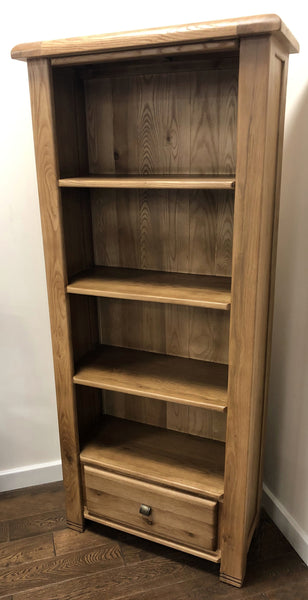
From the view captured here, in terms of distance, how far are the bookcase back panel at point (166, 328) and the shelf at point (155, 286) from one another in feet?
0.46

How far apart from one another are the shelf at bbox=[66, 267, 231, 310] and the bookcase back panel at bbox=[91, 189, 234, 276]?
0.16 feet

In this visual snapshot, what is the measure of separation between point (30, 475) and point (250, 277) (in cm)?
142

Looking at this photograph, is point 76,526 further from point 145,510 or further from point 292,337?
point 292,337

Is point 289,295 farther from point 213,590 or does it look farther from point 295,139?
point 213,590

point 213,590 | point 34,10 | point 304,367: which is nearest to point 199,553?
point 213,590

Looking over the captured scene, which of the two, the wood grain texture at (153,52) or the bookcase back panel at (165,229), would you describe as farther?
the bookcase back panel at (165,229)

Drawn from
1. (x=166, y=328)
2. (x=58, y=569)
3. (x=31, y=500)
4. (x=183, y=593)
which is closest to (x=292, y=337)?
(x=166, y=328)

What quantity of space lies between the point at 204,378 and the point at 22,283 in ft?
2.66

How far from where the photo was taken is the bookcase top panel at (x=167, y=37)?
44.4 inches

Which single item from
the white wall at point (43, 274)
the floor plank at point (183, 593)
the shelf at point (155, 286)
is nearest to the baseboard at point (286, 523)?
the white wall at point (43, 274)

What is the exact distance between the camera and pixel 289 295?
168cm

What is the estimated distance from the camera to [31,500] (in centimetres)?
204

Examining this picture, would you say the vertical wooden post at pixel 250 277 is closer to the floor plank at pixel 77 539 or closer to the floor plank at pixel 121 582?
the floor plank at pixel 121 582

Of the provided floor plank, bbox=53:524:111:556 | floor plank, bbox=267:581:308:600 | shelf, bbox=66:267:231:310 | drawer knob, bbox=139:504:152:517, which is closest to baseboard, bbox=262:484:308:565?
floor plank, bbox=267:581:308:600
